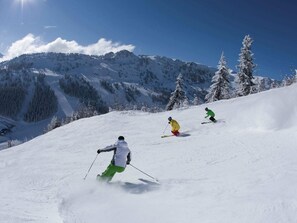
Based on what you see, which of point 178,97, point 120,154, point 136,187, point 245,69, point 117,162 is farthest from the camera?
point 178,97

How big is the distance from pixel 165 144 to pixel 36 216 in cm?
1197

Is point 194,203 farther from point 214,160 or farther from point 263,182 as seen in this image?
point 214,160

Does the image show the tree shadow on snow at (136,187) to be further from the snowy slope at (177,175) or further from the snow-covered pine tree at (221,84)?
the snow-covered pine tree at (221,84)

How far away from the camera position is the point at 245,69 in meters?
53.7

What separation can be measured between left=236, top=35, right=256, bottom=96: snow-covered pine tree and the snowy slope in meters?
28.6

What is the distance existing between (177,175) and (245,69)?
44719 millimetres

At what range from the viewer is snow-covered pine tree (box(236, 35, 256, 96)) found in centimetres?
5294

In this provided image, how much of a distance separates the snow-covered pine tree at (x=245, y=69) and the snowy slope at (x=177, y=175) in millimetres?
28556

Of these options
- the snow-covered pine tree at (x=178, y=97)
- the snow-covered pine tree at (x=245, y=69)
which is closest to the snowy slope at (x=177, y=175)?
the snow-covered pine tree at (x=245, y=69)

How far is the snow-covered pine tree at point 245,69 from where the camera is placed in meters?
52.9

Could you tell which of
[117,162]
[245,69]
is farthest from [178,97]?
[117,162]

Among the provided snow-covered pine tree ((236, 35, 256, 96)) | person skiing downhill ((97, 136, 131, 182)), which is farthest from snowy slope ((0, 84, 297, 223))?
snow-covered pine tree ((236, 35, 256, 96))

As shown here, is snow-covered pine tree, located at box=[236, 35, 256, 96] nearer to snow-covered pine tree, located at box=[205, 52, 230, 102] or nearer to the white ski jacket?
snow-covered pine tree, located at box=[205, 52, 230, 102]

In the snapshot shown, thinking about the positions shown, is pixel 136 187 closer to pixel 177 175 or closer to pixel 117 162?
pixel 117 162
